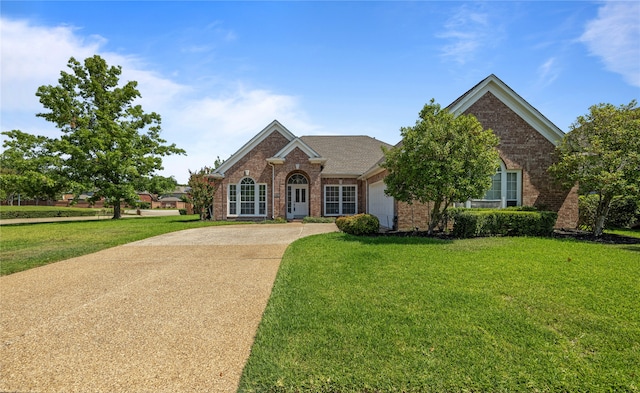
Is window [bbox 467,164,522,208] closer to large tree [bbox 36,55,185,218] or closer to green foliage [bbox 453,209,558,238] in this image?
green foliage [bbox 453,209,558,238]

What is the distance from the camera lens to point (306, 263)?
290 inches

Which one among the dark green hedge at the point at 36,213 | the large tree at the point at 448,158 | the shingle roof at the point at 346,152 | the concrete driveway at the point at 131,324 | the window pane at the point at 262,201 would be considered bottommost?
the concrete driveway at the point at 131,324

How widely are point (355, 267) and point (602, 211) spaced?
1050cm

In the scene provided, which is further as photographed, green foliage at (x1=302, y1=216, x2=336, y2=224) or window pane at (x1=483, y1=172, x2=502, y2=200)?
A: green foliage at (x1=302, y1=216, x2=336, y2=224)

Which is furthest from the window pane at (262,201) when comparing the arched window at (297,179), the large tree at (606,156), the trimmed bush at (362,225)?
the large tree at (606,156)

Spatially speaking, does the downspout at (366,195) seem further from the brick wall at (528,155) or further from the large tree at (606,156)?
the large tree at (606,156)

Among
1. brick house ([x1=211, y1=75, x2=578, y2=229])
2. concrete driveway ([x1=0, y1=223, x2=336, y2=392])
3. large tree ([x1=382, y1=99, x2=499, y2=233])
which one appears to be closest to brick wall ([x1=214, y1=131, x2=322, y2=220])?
brick house ([x1=211, y1=75, x2=578, y2=229])

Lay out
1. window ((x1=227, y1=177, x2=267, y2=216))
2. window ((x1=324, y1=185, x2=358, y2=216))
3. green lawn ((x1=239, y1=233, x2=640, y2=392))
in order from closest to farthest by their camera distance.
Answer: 1. green lawn ((x1=239, y1=233, x2=640, y2=392))
2. window ((x1=227, y1=177, x2=267, y2=216))
3. window ((x1=324, y1=185, x2=358, y2=216))

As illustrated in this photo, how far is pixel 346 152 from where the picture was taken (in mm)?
23969

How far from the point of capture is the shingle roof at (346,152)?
21711mm

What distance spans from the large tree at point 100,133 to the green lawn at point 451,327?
22.4 meters

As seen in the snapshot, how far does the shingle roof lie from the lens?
71.2 ft

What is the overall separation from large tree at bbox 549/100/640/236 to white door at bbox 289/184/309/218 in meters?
14.0

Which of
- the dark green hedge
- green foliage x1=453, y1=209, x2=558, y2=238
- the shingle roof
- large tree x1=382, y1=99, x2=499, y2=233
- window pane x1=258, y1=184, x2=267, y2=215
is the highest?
the shingle roof
